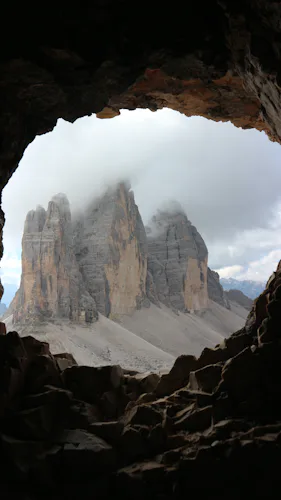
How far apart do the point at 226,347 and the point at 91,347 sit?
141 feet

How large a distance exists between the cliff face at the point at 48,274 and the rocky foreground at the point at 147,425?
49.8 meters

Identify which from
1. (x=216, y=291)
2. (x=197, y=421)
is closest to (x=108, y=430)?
(x=197, y=421)

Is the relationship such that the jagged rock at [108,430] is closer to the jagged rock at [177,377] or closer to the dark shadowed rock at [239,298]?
the jagged rock at [177,377]

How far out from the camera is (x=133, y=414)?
6.98 metres

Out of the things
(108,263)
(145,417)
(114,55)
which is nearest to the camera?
(145,417)

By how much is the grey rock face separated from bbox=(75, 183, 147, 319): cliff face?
28.0m

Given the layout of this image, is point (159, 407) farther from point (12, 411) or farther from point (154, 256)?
point (154, 256)

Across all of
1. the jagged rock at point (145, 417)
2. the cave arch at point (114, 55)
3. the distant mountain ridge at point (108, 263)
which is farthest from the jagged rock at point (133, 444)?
the distant mountain ridge at point (108, 263)

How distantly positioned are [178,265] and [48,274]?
38.8 metres

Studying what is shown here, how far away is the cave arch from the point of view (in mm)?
6977

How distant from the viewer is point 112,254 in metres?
70.6

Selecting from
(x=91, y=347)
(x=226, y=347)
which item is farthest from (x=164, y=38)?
(x=91, y=347)

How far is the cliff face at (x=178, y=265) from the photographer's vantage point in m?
85.9

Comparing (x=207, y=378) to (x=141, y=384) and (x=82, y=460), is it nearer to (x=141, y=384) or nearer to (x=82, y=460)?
(x=141, y=384)
